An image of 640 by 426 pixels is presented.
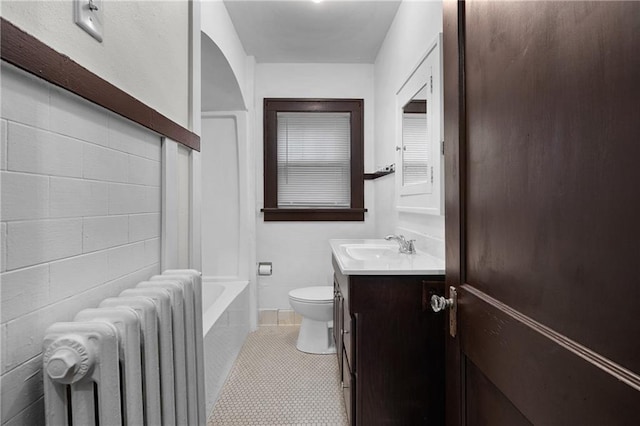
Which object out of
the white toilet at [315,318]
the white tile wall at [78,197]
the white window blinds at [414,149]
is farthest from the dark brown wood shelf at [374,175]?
the white tile wall at [78,197]

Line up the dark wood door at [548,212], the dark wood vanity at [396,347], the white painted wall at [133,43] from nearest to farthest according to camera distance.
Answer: the dark wood door at [548,212]
the white painted wall at [133,43]
the dark wood vanity at [396,347]

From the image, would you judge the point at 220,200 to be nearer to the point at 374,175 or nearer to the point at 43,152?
the point at 374,175

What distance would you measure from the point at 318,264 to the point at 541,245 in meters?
2.92

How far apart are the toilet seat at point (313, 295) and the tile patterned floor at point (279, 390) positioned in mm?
440

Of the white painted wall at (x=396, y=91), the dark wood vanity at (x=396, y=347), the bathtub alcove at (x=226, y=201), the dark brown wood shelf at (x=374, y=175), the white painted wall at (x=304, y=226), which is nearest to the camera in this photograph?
the dark wood vanity at (x=396, y=347)

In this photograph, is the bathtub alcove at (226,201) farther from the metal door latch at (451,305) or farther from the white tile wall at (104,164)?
the metal door latch at (451,305)

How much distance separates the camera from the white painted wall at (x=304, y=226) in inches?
136

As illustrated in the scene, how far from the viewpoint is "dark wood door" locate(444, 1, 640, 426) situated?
0.48 meters

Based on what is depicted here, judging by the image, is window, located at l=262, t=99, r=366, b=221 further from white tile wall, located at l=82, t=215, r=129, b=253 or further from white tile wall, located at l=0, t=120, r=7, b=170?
white tile wall, located at l=0, t=120, r=7, b=170

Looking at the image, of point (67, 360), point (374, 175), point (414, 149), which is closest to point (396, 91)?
point (414, 149)

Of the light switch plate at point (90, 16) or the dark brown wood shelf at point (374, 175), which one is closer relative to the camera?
the light switch plate at point (90, 16)

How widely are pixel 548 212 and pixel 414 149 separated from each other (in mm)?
1627

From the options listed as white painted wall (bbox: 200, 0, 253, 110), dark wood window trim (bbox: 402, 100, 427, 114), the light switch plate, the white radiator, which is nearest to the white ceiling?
white painted wall (bbox: 200, 0, 253, 110)

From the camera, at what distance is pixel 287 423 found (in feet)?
6.31
